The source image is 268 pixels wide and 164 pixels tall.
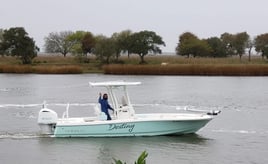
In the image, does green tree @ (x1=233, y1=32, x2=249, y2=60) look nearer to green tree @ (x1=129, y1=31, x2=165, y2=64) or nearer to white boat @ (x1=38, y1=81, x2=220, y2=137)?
green tree @ (x1=129, y1=31, x2=165, y2=64)

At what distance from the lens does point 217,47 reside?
5187 inches

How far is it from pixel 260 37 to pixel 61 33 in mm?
57917

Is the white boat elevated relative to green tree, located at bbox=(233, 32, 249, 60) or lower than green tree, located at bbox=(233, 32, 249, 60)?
lower

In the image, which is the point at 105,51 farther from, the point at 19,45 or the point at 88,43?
the point at 88,43

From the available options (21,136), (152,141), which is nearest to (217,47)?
(21,136)

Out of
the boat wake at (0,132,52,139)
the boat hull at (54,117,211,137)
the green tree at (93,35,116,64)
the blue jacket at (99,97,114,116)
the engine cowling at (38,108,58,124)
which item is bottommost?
the boat wake at (0,132,52,139)

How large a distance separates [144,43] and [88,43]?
22.7 m

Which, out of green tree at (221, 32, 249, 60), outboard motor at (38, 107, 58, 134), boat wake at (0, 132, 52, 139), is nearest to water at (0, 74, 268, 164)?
boat wake at (0, 132, 52, 139)

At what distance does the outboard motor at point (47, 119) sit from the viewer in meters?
25.6

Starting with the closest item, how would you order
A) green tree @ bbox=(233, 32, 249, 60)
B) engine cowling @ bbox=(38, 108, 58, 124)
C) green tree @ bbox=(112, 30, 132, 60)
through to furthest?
engine cowling @ bbox=(38, 108, 58, 124) → green tree @ bbox=(112, 30, 132, 60) → green tree @ bbox=(233, 32, 249, 60)

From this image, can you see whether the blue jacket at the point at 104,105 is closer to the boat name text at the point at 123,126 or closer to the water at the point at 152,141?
the boat name text at the point at 123,126

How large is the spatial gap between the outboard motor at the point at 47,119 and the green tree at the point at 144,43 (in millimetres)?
81231

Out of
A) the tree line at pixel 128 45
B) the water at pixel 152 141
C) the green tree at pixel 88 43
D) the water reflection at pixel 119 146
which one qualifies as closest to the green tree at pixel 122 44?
the tree line at pixel 128 45

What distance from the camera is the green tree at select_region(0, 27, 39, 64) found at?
346ft
